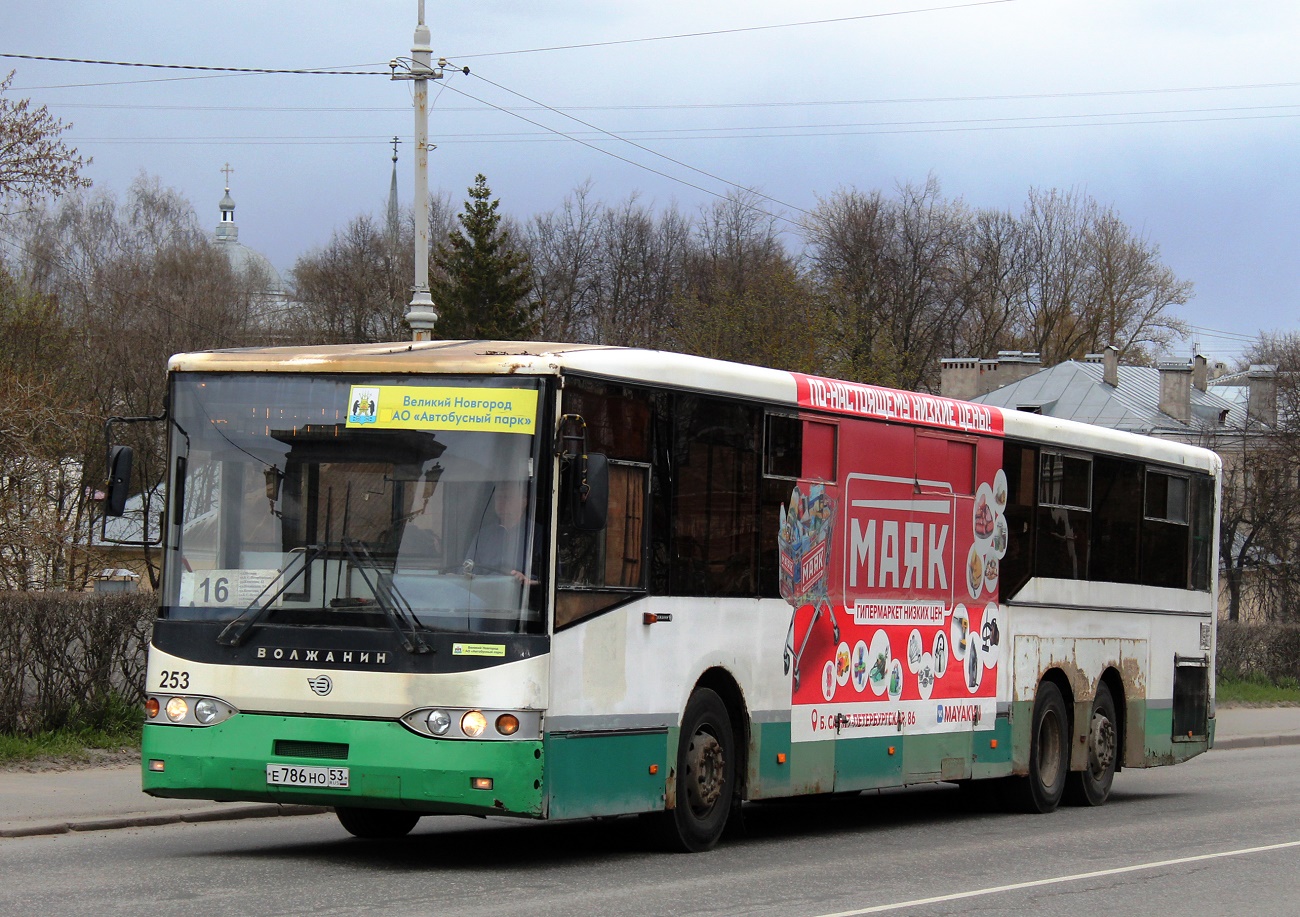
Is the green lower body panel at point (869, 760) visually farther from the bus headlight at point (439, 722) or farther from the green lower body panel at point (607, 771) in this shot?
the bus headlight at point (439, 722)

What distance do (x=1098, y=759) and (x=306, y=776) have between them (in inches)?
354

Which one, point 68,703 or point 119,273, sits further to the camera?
point 119,273

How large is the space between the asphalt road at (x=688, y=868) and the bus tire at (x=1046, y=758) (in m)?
0.48

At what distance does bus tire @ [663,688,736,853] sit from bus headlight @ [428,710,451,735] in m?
1.81

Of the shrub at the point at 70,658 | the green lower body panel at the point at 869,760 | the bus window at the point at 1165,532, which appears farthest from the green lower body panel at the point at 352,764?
the bus window at the point at 1165,532

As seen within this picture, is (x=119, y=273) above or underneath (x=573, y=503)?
above

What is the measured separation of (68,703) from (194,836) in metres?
3.99

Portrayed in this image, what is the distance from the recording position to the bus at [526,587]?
9.81 meters

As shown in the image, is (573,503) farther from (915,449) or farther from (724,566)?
(915,449)

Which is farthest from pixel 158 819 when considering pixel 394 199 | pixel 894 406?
pixel 394 199

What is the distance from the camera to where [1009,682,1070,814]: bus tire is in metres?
15.3

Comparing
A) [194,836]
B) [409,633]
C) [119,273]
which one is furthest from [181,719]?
[119,273]

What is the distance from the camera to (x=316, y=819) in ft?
44.9

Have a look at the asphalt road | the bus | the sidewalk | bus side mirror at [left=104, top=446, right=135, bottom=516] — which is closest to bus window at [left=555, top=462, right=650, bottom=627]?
the bus
